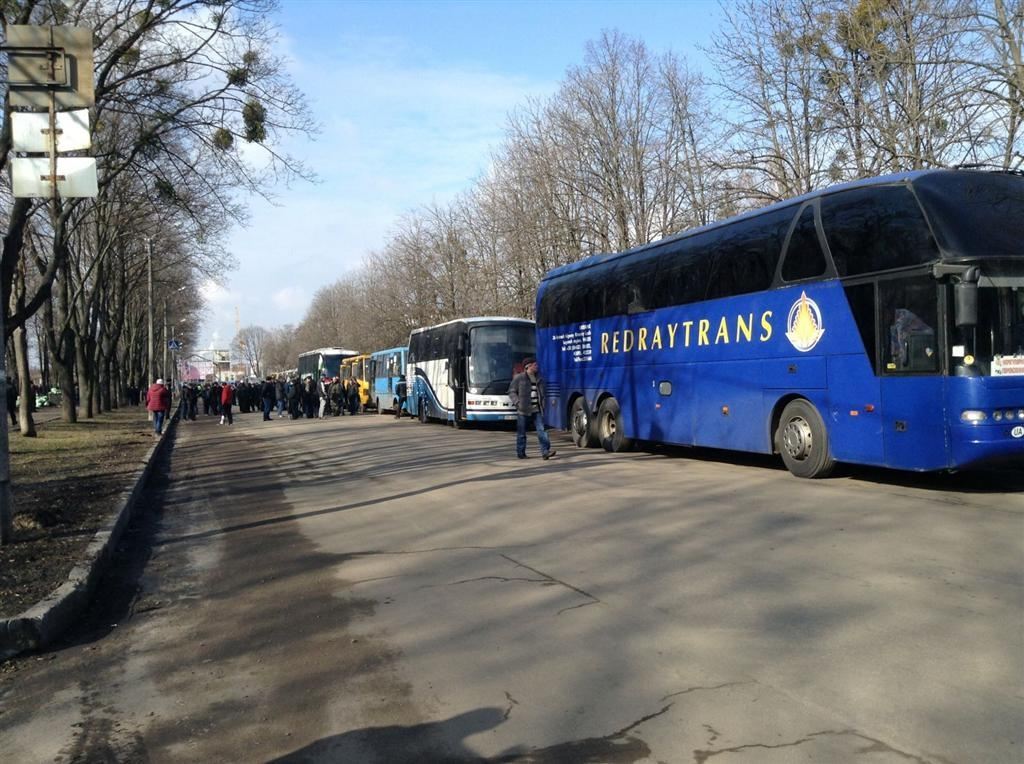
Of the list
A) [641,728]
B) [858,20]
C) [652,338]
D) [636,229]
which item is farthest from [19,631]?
[636,229]

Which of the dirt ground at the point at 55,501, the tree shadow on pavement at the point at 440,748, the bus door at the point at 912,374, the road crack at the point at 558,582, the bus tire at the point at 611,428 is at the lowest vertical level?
the tree shadow on pavement at the point at 440,748

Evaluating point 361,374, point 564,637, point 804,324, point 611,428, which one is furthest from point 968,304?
point 361,374

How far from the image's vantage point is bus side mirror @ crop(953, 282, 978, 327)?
955 cm

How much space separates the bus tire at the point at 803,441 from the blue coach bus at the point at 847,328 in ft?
0.08

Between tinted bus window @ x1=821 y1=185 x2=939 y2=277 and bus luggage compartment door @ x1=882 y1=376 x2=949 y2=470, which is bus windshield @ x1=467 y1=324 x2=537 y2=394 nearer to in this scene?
tinted bus window @ x1=821 y1=185 x2=939 y2=277

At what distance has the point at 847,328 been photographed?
36.9ft

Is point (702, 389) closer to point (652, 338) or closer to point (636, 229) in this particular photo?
point (652, 338)

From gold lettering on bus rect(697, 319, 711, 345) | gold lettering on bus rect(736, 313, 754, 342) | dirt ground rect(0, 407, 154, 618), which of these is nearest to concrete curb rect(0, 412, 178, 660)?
dirt ground rect(0, 407, 154, 618)

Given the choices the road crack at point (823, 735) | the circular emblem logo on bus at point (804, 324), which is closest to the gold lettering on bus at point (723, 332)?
the circular emblem logo on bus at point (804, 324)

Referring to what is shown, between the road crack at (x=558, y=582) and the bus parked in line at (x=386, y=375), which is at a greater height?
the bus parked in line at (x=386, y=375)

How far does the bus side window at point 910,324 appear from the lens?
33.2 ft

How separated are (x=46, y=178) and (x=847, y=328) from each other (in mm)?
9494

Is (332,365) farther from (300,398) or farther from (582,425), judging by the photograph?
(582,425)

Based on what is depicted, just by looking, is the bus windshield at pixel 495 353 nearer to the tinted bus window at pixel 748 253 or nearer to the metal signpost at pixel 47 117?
the tinted bus window at pixel 748 253
